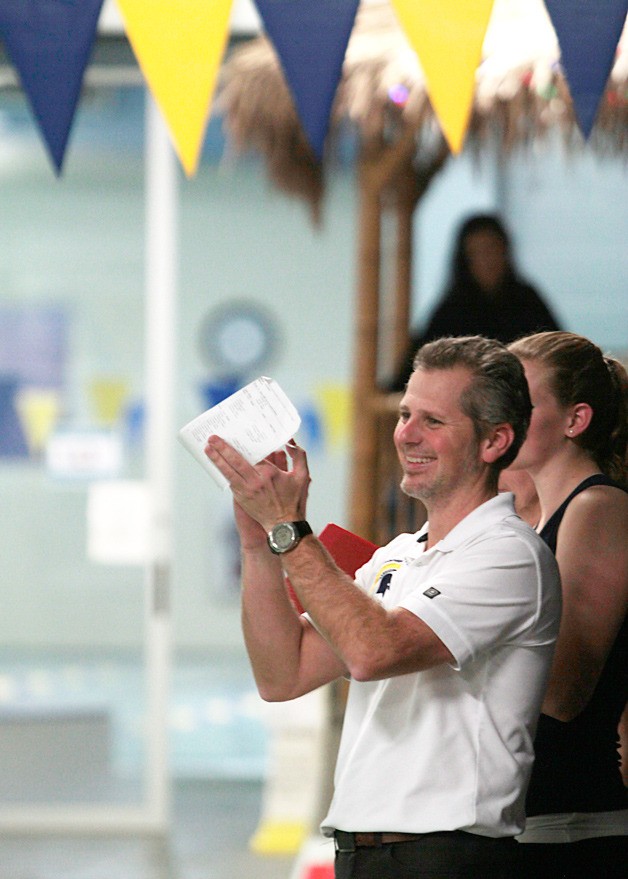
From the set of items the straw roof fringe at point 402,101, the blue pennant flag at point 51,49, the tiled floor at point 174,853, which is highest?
the straw roof fringe at point 402,101

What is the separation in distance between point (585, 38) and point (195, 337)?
6662 mm

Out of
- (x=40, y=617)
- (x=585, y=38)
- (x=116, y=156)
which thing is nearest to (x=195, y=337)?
(x=116, y=156)

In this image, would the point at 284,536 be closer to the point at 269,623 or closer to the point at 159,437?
the point at 269,623

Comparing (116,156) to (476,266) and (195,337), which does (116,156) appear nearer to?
(476,266)

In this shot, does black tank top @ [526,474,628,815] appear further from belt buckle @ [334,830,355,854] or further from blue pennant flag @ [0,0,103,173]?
blue pennant flag @ [0,0,103,173]

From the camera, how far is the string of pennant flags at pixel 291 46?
5.96 ft

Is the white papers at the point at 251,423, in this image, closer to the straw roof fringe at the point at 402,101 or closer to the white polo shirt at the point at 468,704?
the white polo shirt at the point at 468,704

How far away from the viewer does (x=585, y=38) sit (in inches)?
71.6

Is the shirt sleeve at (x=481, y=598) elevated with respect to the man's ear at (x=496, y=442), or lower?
lower

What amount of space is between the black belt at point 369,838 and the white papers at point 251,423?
1.45 ft

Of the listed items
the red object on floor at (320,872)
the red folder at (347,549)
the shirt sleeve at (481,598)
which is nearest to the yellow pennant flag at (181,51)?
the red folder at (347,549)

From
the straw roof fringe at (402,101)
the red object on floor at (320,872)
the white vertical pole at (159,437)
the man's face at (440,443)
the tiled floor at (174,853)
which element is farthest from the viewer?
the white vertical pole at (159,437)

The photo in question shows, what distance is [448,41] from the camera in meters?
1.83

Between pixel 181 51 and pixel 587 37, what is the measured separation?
0.55m
